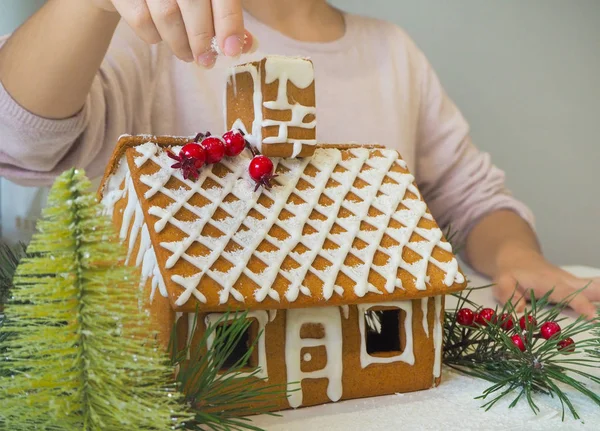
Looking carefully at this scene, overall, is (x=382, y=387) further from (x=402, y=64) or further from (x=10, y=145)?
(x=402, y=64)

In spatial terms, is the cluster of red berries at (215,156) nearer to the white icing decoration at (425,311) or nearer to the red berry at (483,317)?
the white icing decoration at (425,311)

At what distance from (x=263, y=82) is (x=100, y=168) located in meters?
0.53

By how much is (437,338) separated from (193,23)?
43 cm

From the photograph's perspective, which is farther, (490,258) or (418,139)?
(418,139)

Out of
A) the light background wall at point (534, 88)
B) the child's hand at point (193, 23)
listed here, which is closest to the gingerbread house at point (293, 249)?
the child's hand at point (193, 23)

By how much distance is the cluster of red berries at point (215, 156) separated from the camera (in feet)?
1.98

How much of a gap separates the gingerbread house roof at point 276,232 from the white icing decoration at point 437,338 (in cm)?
3

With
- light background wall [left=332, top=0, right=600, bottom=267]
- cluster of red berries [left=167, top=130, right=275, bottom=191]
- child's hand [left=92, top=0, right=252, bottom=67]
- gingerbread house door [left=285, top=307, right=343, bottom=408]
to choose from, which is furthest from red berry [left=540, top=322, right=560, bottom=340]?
light background wall [left=332, top=0, right=600, bottom=267]

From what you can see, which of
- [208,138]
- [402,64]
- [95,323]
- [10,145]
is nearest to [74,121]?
[10,145]

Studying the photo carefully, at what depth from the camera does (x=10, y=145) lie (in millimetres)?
881

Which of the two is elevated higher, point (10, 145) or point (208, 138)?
point (208, 138)

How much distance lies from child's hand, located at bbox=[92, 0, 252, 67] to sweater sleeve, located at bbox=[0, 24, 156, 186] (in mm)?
371

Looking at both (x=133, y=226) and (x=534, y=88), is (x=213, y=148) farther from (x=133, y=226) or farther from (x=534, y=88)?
(x=534, y=88)

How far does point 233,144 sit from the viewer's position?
635 millimetres
